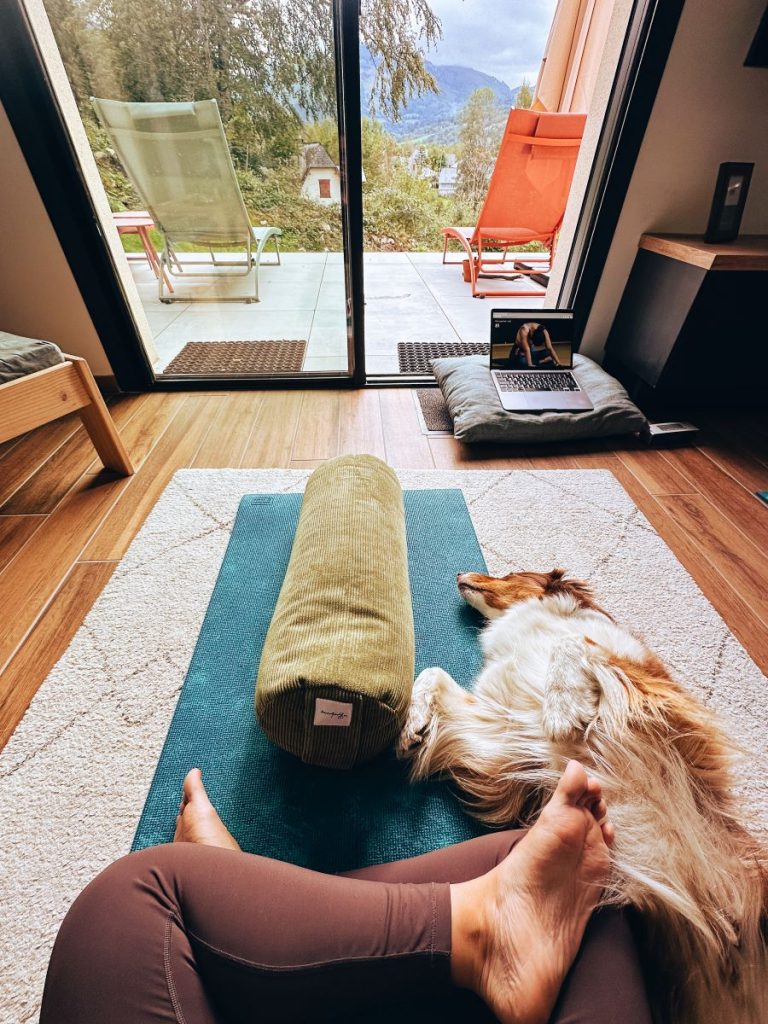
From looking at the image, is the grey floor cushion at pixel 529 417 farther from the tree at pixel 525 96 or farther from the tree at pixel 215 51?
the tree at pixel 525 96

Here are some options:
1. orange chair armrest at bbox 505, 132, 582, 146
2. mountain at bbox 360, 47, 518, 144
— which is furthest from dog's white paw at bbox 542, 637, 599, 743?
orange chair armrest at bbox 505, 132, 582, 146

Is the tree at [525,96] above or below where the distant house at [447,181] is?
above

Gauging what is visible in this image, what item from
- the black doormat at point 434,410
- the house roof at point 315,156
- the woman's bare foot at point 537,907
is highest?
the house roof at point 315,156

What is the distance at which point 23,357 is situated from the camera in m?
1.53

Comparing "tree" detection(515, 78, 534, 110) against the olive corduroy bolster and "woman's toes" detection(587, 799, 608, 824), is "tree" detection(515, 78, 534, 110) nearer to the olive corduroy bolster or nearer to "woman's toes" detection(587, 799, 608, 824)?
Result: the olive corduroy bolster

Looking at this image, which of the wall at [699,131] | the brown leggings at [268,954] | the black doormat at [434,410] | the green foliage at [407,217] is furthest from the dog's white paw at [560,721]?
the green foliage at [407,217]

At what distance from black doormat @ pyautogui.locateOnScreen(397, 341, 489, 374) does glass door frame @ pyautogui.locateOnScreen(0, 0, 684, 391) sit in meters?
0.19

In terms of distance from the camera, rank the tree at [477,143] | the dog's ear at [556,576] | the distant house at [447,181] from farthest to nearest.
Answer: the distant house at [447,181]
the tree at [477,143]
the dog's ear at [556,576]

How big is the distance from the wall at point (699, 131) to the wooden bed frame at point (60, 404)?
7.68 feet

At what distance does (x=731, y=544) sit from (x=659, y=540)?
9.7 inches

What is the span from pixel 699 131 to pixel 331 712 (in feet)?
8.68

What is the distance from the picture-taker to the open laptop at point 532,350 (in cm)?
222

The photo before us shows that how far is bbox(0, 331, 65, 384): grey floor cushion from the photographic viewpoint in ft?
4.87

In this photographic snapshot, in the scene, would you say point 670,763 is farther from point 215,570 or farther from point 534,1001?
point 215,570
